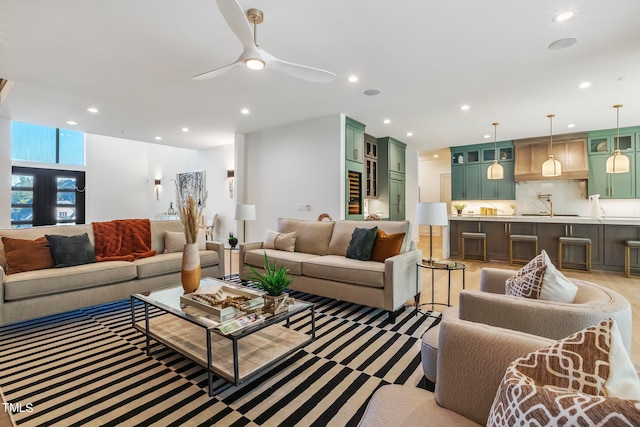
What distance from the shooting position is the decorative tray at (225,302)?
6.53ft

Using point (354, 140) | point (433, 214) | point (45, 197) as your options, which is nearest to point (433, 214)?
point (433, 214)

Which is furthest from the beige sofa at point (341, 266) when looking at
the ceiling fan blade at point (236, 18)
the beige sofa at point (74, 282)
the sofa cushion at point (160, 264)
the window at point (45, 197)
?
the window at point (45, 197)

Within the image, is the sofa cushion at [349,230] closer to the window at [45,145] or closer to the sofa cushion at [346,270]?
the sofa cushion at [346,270]

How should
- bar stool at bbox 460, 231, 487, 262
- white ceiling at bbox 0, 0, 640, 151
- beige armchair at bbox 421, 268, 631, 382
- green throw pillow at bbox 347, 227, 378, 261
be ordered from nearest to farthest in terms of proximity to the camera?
beige armchair at bbox 421, 268, 631, 382 < white ceiling at bbox 0, 0, 640, 151 < green throw pillow at bbox 347, 227, 378, 261 < bar stool at bbox 460, 231, 487, 262

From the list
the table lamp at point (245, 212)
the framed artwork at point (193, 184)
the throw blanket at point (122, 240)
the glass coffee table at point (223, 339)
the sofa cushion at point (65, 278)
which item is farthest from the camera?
the framed artwork at point (193, 184)

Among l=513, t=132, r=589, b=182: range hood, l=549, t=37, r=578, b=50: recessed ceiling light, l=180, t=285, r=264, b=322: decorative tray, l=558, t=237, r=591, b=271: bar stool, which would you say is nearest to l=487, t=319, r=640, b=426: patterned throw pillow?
l=180, t=285, r=264, b=322: decorative tray

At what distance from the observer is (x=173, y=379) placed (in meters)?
1.93

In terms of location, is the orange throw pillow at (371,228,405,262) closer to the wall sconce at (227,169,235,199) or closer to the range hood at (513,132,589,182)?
the wall sconce at (227,169,235,199)

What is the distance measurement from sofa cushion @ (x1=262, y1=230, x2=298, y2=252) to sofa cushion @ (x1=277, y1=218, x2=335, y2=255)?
8cm

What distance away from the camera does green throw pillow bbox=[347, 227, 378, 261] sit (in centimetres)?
326

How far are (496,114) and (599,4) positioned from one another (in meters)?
2.99

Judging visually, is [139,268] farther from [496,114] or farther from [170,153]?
[170,153]

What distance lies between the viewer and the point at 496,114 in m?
5.18

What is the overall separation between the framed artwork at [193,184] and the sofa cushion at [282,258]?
4.76 meters
